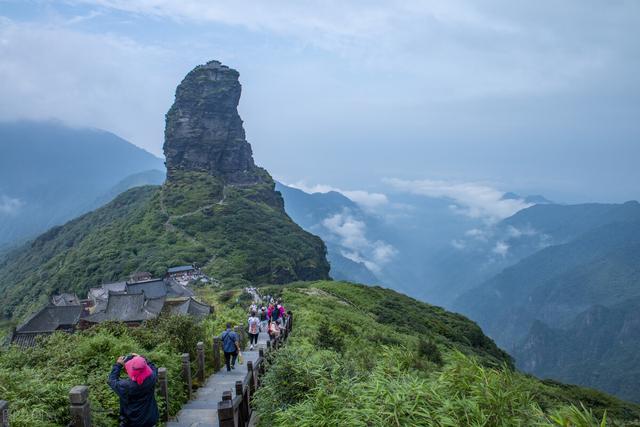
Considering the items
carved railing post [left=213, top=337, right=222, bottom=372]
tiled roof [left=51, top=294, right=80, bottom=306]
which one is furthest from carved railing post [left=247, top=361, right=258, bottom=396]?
tiled roof [left=51, top=294, right=80, bottom=306]

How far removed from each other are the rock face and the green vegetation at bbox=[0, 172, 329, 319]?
530cm

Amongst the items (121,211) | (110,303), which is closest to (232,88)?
(121,211)

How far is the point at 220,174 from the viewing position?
135 meters

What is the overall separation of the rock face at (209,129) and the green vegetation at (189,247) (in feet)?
17.4

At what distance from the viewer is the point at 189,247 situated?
90.9m

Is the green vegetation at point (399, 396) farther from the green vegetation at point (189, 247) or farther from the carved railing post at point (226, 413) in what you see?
the green vegetation at point (189, 247)

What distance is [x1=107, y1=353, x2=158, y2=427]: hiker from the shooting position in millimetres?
8617

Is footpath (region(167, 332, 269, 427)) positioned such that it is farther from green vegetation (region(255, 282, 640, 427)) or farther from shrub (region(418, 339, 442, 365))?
shrub (region(418, 339, 442, 365))

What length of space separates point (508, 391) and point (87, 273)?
9426 cm

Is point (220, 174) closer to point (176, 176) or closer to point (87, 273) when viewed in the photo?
point (176, 176)

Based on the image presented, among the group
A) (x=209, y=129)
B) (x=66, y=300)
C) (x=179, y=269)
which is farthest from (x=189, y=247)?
(x=209, y=129)

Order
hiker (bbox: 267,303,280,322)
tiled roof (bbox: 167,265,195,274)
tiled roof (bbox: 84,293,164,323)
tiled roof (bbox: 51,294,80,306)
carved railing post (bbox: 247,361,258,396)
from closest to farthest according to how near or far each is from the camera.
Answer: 1. carved railing post (bbox: 247,361,258,396)
2. hiker (bbox: 267,303,280,322)
3. tiled roof (bbox: 84,293,164,323)
4. tiled roof (bbox: 51,294,80,306)
5. tiled roof (bbox: 167,265,195,274)

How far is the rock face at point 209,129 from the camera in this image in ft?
438

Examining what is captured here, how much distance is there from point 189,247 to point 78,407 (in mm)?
85257
